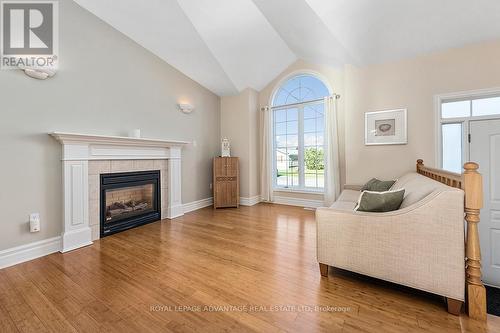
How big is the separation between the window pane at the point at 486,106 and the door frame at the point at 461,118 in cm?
5

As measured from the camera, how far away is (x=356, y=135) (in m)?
3.55

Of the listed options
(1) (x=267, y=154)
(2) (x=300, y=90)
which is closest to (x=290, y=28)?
(2) (x=300, y=90)

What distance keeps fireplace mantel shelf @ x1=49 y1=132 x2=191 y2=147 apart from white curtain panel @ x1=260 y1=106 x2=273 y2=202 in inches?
72.8

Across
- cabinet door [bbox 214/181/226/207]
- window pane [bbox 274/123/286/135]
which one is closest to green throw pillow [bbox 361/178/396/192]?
window pane [bbox 274/123/286/135]

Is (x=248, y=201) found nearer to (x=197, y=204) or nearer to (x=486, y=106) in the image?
(x=197, y=204)

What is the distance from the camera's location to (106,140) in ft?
9.04

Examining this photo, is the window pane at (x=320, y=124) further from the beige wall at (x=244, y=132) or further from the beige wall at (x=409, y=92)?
the beige wall at (x=244, y=132)

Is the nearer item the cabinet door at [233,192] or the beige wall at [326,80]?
the beige wall at [326,80]

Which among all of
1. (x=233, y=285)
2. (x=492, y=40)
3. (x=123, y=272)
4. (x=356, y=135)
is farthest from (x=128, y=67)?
(x=492, y=40)

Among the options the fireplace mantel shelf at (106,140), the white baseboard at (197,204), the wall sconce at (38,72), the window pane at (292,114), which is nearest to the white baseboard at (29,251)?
the fireplace mantel shelf at (106,140)

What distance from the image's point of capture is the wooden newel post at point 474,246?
1.29 meters

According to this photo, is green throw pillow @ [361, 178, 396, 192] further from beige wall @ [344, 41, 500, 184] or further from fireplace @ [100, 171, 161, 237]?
fireplace @ [100, 171, 161, 237]

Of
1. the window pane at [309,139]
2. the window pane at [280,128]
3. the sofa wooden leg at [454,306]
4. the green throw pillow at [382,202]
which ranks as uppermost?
the window pane at [280,128]

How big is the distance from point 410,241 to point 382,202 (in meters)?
0.33
